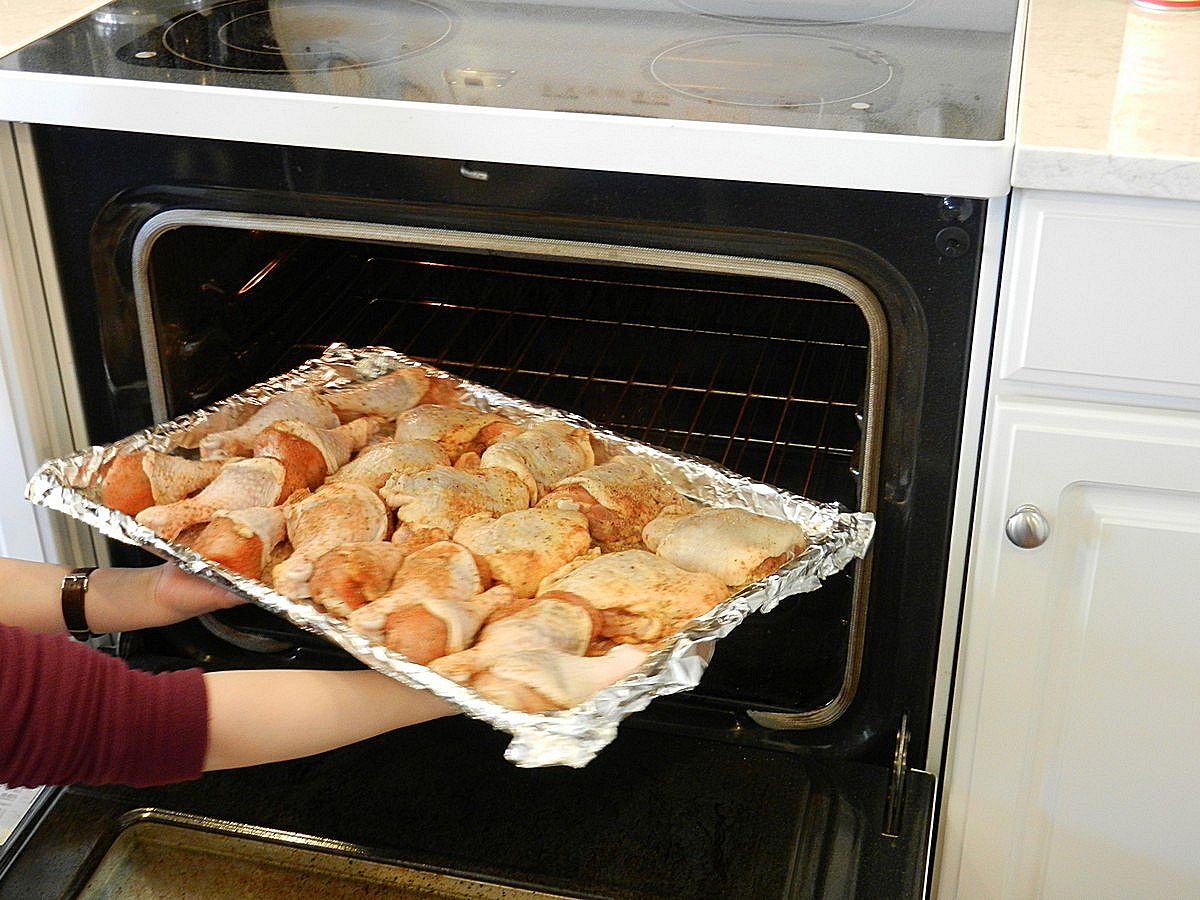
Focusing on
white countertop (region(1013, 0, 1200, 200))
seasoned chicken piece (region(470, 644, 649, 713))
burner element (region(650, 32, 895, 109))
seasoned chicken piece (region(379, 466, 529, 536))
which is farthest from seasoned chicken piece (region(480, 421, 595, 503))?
white countertop (region(1013, 0, 1200, 200))

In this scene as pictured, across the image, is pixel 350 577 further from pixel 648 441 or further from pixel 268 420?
pixel 648 441

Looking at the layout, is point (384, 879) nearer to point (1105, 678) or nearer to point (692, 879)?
point (692, 879)

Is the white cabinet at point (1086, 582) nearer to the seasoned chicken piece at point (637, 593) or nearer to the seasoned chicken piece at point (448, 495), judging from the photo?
the seasoned chicken piece at point (637, 593)

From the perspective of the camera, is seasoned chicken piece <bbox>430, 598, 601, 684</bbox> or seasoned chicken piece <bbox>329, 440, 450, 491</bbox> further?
seasoned chicken piece <bbox>329, 440, 450, 491</bbox>

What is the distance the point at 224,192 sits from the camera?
1.15 m

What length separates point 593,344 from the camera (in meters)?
1.52

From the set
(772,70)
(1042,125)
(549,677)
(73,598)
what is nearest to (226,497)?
(73,598)

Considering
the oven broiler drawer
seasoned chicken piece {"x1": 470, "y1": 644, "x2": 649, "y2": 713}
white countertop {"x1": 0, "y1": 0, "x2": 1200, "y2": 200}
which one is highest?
white countertop {"x1": 0, "y1": 0, "x2": 1200, "y2": 200}

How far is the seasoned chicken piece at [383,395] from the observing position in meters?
1.30

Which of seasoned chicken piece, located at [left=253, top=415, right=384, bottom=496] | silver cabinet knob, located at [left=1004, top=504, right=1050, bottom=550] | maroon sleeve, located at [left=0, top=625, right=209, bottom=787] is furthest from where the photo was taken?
seasoned chicken piece, located at [left=253, top=415, right=384, bottom=496]

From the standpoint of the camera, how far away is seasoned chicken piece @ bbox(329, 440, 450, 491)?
46.4 inches

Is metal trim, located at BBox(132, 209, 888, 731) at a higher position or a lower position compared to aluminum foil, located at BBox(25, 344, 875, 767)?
higher

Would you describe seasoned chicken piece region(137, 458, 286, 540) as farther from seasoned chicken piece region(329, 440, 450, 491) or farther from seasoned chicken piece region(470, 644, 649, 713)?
seasoned chicken piece region(470, 644, 649, 713)

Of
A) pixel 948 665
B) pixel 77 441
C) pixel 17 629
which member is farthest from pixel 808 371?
pixel 17 629
